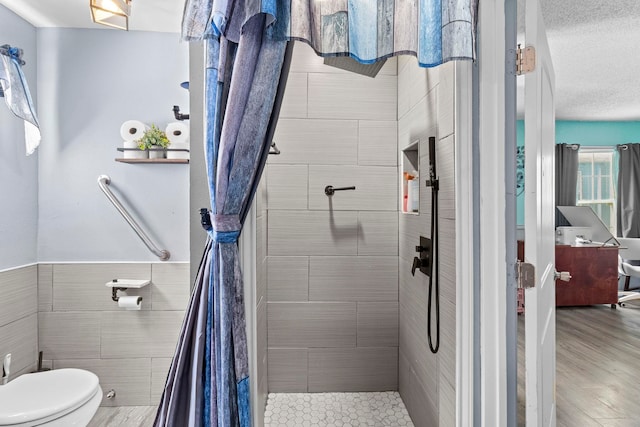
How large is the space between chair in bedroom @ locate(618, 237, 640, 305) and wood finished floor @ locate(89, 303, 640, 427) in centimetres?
67

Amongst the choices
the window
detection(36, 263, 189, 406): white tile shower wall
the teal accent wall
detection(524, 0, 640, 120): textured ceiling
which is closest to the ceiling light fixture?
detection(36, 263, 189, 406): white tile shower wall

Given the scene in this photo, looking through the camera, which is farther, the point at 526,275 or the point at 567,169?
the point at 567,169

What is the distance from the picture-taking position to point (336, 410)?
2.29 meters

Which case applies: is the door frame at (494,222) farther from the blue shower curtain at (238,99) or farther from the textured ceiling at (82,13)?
the textured ceiling at (82,13)

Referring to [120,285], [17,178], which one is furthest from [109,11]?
[120,285]

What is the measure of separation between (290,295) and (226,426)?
53.2 inches

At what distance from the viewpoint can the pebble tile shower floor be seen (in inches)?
85.0

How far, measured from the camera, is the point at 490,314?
129 centimetres

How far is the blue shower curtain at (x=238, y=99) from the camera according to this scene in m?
1.16

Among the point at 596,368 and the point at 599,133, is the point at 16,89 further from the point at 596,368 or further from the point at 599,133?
the point at 599,133

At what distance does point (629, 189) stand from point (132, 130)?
657 cm

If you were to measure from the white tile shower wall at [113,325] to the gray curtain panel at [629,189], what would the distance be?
6242 millimetres

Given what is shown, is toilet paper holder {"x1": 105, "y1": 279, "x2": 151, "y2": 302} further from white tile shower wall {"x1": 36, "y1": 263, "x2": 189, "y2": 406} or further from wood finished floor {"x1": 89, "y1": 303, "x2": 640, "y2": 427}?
wood finished floor {"x1": 89, "y1": 303, "x2": 640, "y2": 427}

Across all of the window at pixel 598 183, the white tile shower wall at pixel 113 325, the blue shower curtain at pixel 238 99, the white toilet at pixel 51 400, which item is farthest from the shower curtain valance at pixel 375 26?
the window at pixel 598 183
